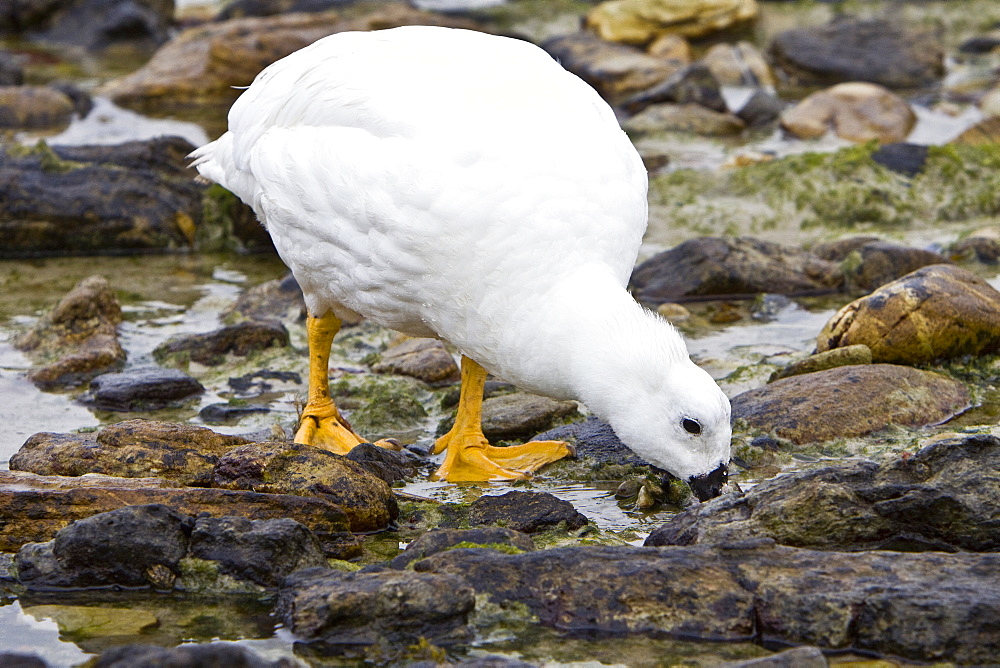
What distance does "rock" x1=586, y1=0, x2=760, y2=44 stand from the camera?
18033 mm

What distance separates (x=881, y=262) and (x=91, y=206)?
663cm

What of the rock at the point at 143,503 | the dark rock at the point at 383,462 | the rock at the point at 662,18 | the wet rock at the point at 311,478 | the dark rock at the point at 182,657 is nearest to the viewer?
the dark rock at the point at 182,657

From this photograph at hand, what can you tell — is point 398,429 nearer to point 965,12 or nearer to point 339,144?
point 339,144

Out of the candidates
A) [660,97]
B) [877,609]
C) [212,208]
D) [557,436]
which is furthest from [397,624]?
[660,97]

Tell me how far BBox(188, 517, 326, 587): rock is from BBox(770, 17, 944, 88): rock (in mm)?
13804

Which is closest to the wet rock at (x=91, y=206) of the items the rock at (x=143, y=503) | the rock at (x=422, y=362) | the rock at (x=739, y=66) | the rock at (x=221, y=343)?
the rock at (x=221, y=343)

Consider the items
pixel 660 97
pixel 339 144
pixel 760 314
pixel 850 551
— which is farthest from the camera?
pixel 660 97

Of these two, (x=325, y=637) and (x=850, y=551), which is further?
(x=850, y=551)

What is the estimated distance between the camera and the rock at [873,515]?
4664 mm

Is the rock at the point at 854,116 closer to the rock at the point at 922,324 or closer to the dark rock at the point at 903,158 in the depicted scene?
the dark rock at the point at 903,158

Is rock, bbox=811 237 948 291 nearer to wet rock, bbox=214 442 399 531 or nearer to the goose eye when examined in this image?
the goose eye

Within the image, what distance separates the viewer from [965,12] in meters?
19.5

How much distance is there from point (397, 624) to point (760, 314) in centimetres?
511

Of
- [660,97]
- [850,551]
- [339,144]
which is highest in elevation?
[339,144]
